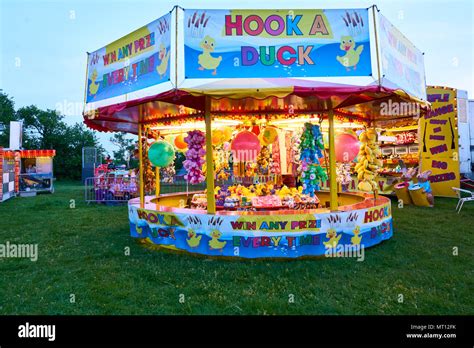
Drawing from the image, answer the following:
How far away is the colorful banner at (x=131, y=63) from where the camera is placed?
5.63 m

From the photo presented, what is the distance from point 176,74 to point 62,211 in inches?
381

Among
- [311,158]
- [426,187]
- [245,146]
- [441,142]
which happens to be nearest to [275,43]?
[311,158]

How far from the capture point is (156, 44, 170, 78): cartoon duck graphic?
548cm

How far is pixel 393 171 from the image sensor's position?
50.1ft

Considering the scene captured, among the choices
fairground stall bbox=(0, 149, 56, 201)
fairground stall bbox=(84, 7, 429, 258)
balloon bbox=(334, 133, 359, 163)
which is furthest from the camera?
fairground stall bbox=(0, 149, 56, 201)

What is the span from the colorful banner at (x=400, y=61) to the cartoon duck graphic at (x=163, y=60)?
350cm

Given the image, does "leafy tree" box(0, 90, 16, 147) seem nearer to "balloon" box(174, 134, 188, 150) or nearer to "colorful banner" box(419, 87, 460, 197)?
"balloon" box(174, 134, 188, 150)

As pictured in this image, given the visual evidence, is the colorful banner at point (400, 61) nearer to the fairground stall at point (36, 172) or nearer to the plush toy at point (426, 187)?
the plush toy at point (426, 187)

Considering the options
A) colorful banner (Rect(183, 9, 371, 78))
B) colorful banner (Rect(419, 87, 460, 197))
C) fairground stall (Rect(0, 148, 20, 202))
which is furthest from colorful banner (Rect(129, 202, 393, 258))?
fairground stall (Rect(0, 148, 20, 202))

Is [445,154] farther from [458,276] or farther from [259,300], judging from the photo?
[259,300]

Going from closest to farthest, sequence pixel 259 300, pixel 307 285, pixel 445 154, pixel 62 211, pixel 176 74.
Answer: pixel 259 300 < pixel 307 285 < pixel 176 74 < pixel 62 211 < pixel 445 154

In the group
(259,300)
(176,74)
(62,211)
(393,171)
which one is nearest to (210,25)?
(176,74)

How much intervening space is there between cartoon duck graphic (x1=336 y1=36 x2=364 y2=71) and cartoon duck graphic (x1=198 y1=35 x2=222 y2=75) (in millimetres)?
1997
